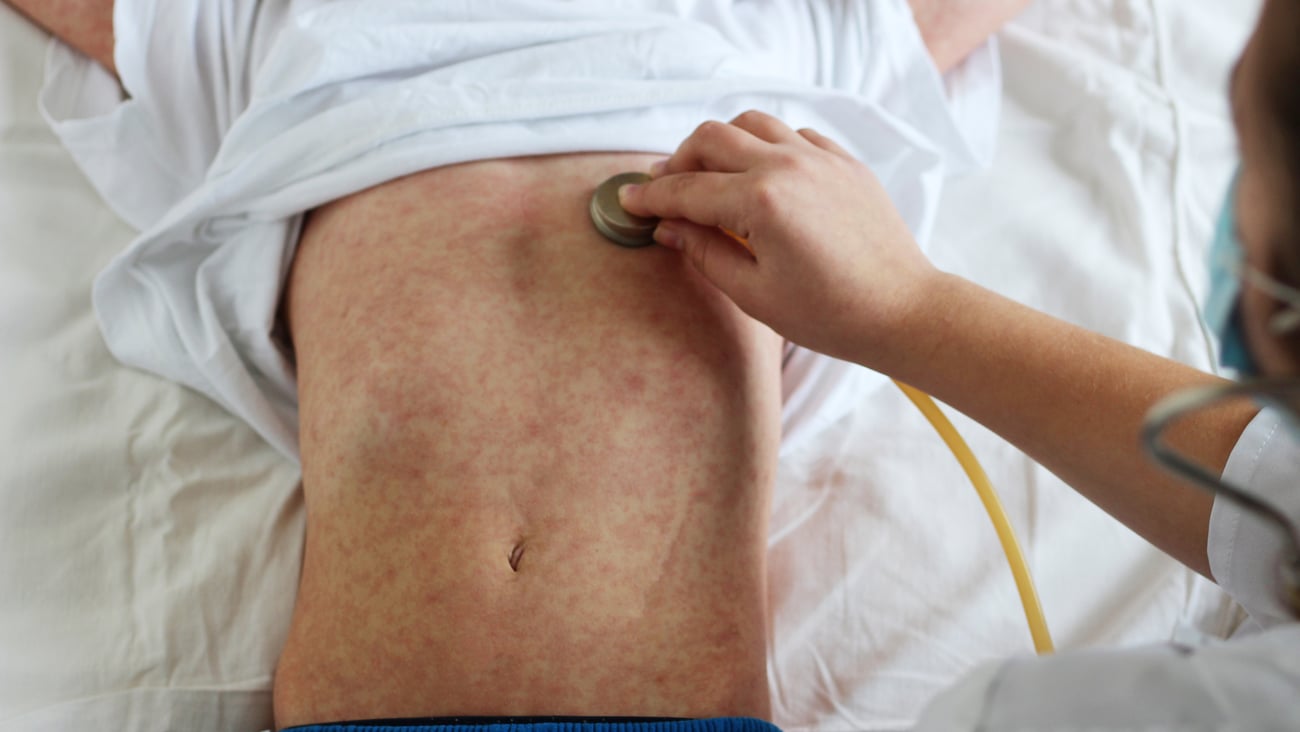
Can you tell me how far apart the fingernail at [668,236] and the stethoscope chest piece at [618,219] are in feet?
0.05

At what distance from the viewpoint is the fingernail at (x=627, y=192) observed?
0.89 meters

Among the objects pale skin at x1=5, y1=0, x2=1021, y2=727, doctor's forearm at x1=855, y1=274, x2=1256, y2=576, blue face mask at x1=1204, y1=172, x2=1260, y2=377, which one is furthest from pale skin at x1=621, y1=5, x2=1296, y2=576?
blue face mask at x1=1204, y1=172, x2=1260, y2=377

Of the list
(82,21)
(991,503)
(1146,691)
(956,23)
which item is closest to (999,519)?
(991,503)

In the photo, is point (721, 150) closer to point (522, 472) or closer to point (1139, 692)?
point (522, 472)

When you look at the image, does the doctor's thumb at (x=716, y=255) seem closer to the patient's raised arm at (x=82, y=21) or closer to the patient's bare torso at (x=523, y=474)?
the patient's bare torso at (x=523, y=474)

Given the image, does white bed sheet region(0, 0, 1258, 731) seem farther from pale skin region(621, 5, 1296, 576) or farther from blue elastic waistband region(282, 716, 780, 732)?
pale skin region(621, 5, 1296, 576)

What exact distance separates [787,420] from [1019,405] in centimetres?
37

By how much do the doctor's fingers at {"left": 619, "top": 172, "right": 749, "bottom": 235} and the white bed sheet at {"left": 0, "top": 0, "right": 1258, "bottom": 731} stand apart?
0.39 metres

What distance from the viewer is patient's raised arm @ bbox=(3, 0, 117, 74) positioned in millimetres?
1166

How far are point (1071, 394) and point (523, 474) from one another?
17.4 inches

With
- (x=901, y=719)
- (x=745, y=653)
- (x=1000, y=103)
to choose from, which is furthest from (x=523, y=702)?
(x=1000, y=103)

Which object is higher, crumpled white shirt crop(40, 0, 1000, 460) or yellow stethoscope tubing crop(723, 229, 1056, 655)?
crumpled white shirt crop(40, 0, 1000, 460)

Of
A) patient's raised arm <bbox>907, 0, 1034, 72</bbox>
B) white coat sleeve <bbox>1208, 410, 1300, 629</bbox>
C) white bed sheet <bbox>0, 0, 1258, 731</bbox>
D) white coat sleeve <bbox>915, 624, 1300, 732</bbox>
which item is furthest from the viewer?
patient's raised arm <bbox>907, 0, 1034, 72</bbox>

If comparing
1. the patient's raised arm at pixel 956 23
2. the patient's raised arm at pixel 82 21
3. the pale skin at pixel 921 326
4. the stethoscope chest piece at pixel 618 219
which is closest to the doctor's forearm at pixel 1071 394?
the pale skin at pixel 921 326
